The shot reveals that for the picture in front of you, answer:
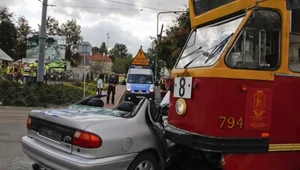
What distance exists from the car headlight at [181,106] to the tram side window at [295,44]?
1.46 meters

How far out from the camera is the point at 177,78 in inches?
196

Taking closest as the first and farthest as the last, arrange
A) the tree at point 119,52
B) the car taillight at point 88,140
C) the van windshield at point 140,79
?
the car taillight at point 88,140 < the van windshield at point 140,79 < the tree at point 119,52

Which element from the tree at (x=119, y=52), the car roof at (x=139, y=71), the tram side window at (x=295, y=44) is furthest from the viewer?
the tree at (x=119, y=52)

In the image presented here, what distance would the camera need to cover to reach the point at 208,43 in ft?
16.1

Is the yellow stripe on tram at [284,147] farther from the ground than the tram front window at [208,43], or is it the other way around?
the tram front window at [208,43]

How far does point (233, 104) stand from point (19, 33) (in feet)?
183

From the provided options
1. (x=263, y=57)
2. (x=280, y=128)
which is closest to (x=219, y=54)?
(x=263, y=57)

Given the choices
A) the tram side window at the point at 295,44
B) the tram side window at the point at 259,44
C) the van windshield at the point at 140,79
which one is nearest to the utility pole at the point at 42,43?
the van windshield at the point at 140,79

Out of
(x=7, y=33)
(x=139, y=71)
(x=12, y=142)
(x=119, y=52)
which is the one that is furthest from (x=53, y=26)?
(x=119, y=52)

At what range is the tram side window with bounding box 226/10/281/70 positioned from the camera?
4.39m

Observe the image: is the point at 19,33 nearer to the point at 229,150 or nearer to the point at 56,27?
the point at 56,27

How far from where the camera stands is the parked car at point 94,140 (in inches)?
166

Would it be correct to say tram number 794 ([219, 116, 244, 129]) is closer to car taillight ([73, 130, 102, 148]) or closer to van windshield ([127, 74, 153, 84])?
car taillight ([73, 130, 102, 148])

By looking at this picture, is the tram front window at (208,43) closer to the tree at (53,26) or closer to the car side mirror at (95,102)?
the car side mirror at (95,102)
